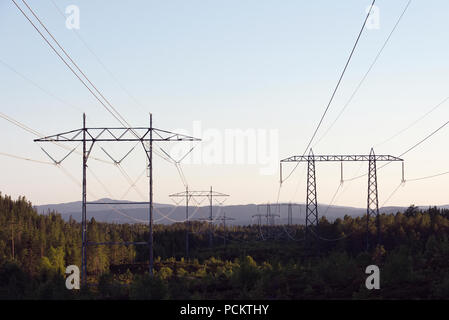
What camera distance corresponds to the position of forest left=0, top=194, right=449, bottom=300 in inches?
1159

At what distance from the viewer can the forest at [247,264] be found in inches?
1159

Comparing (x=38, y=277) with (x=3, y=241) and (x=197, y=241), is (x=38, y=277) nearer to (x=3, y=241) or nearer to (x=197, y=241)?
(x=3, y=241)

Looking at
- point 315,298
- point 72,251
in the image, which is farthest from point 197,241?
point 315,298

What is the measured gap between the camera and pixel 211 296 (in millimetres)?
30578

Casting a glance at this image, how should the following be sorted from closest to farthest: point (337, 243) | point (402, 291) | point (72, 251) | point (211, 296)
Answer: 1. point (402, 291)
2. point (211, 296)
3. point (337, 243)
4. point (72, 251)

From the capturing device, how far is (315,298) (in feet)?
90.9

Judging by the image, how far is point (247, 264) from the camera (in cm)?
3725
